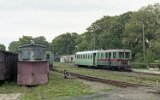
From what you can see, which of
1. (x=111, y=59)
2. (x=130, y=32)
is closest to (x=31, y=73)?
(x=111, y=59)

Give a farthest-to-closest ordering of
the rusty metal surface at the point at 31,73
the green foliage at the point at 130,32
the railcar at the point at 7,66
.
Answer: the green foliage at the point at 130,32, the railcar at the point at 7,66, the rusty metal surface at the point at 31,73

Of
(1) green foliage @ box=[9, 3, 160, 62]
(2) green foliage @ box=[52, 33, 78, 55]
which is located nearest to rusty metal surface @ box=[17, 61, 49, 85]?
(1) green foliage @ box=[9, 3, 160, 62]

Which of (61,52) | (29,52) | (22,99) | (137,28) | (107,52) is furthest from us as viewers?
(61,52)

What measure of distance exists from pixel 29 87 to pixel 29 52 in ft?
10.2

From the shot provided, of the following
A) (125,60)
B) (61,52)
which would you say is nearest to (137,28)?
(125,60)

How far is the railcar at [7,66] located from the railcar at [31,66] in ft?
3.57

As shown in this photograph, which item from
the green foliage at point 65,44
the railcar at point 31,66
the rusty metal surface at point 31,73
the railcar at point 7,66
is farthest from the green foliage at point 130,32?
the green foliage at point 65,44

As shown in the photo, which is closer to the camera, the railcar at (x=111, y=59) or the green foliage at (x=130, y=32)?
the railcar at (x=111, y=59)

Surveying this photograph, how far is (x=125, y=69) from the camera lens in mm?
52625

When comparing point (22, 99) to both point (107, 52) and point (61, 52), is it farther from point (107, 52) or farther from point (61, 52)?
point (61, 52)

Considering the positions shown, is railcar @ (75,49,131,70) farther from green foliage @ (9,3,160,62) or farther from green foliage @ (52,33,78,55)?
green foliage @ (52,33,78,55)

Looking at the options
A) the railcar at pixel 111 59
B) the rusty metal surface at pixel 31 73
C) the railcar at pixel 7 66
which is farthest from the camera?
the railcar at pixel 111 59

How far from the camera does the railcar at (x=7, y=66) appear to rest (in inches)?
1099

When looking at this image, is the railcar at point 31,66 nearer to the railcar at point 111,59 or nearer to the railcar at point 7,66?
the railcar at point 7,66
